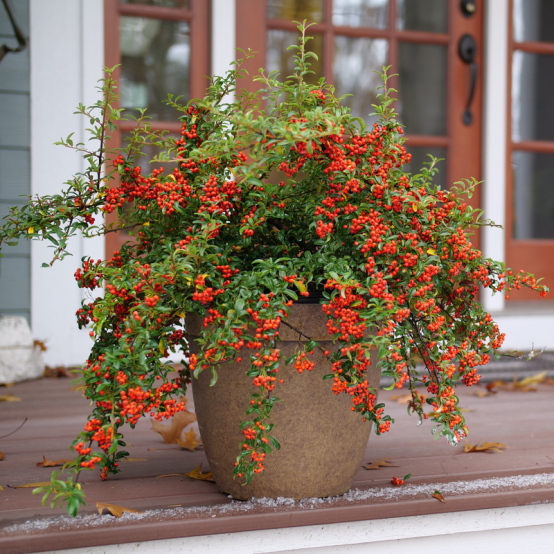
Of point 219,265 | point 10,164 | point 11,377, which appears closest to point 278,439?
point 219,265

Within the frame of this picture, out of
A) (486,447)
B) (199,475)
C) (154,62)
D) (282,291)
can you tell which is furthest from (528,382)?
(154,62)

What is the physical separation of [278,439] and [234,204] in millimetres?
445

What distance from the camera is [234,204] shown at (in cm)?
114

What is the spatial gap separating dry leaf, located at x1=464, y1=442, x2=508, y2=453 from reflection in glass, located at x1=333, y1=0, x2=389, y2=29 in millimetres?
2112

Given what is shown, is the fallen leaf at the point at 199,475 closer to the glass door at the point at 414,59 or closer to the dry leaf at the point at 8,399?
the dry leaf at the point at 8,399

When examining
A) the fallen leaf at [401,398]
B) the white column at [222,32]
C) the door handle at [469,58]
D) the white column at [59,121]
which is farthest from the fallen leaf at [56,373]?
the door handle at [469,58]

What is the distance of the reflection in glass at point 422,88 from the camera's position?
2.97 meters

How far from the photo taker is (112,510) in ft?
3.50

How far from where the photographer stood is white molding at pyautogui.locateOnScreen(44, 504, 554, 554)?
1.05 metres

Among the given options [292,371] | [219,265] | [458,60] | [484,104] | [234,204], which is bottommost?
[292,371]

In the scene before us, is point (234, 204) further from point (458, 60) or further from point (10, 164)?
point (458, 60)

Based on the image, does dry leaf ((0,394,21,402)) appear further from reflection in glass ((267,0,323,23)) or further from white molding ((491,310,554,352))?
white molding ((491,310,554,352))

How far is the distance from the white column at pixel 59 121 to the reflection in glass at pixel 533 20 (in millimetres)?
2095

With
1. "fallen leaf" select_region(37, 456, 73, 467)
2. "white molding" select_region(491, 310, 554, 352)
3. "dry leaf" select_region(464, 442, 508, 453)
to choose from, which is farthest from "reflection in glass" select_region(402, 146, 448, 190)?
"fallen leaf" select_region(37, 456, 73, 467)
